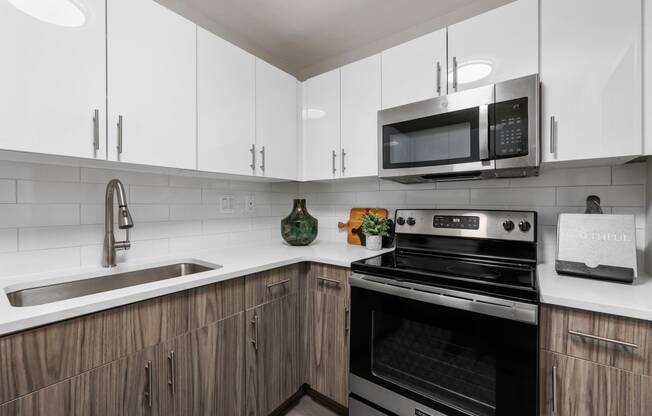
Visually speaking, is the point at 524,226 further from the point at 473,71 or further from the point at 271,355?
the point at 271,355

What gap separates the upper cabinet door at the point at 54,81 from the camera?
3.14ft

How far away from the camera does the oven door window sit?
140 centimetres

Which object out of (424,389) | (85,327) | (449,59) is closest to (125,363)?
(85,327)

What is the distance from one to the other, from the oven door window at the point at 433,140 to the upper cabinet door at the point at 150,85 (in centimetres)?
109

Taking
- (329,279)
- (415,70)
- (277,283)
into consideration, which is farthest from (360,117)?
(277,283)

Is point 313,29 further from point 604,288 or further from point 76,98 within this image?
point 604,288

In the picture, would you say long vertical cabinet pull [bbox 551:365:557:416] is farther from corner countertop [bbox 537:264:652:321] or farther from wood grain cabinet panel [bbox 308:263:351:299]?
wood grain cabinet panel [bbox 308:263:351:299]

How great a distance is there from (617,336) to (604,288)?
0.73 ft

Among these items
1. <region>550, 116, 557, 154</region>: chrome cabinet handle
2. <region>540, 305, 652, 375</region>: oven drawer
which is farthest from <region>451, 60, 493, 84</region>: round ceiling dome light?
<region>540, 305, 652, 375</region>: oven drawer

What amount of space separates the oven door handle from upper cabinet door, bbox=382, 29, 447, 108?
1.00 m

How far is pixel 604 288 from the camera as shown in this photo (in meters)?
1.07

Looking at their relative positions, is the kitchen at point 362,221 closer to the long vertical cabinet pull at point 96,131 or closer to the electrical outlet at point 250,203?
the long vertical cabinet pull at point 96,131

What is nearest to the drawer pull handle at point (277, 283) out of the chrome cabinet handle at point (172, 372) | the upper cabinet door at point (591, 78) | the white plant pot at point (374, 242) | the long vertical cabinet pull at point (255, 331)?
the long vertical cabinet pull at point (255, 331)

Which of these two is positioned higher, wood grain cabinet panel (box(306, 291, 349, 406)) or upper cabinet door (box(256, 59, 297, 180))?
upper cabinet door (box(256, 59, 297, 180))
